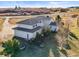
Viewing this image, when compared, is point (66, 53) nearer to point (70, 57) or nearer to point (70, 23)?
point (70, 57)

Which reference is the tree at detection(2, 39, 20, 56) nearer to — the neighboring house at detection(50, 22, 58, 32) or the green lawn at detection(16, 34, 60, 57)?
the green lawn at detection(16, 34, 60, 57)

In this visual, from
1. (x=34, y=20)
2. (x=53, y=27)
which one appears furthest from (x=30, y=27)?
(x=53, y=27)

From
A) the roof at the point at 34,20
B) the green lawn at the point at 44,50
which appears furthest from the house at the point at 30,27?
the green lawn at the point at 44,50

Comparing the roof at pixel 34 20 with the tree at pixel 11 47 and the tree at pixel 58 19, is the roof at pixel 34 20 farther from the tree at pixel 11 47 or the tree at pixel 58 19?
the tree at pixel 11 47

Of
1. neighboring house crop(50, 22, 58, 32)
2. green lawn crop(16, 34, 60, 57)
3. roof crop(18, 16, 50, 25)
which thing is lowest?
green lawn crop(16, 34, 60, 57)

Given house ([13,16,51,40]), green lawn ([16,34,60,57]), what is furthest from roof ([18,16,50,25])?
green lawn ([16,34,60,57])
